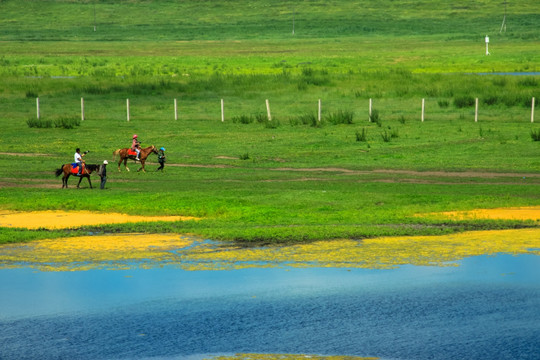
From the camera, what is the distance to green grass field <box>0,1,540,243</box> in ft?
81.9

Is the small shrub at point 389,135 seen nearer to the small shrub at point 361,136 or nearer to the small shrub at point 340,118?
the small shrub at point 361,136

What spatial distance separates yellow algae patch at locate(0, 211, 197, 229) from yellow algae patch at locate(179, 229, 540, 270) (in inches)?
179

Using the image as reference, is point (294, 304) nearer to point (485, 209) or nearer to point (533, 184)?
point (485, 209)

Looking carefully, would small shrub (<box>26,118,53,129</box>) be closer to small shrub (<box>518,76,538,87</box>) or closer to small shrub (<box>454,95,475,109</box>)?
small shrub (<box>454,95,475,109</box>)

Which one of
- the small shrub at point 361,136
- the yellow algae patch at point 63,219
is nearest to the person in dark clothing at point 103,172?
the yellow algae patch at point 63,219

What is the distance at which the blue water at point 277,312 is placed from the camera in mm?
12734

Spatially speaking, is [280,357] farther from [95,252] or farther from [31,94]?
[31,94]

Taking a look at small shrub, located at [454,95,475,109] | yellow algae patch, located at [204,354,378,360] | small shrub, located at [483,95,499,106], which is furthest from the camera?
small shrub, located at [454,95,475,109]

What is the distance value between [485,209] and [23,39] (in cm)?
13865

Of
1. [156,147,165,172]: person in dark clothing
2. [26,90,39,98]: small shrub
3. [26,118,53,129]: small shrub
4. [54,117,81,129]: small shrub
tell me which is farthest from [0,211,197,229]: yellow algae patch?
[26,90,39,98]: small shrub

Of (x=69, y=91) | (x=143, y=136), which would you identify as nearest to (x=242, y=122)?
(x=143, y=136)

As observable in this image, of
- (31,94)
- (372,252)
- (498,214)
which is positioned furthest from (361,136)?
(31,94)

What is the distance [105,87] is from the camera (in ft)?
225

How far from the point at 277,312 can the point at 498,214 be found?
35.8 feet
